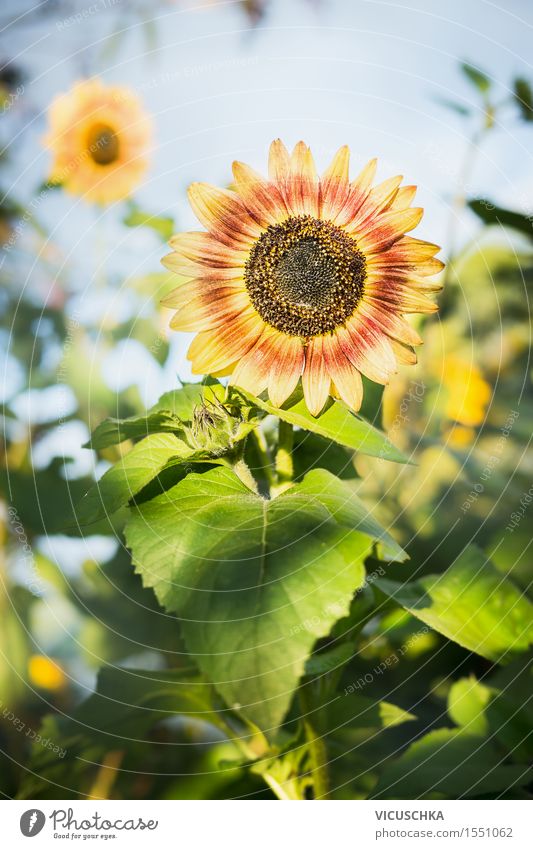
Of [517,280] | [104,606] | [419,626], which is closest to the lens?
[419,626]

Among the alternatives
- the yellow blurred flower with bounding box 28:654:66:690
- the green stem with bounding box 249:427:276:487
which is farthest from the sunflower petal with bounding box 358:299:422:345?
the yellow blurred flower with bounding box 28:654:66:690

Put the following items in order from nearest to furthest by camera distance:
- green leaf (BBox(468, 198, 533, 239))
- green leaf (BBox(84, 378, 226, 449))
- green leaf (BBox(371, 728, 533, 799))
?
green leaf (BBox(84, 378, 226, 449))
green leaf (BBox(371, 728, 533, 799))
green leaf (BBox(468, 198, 533, 239))

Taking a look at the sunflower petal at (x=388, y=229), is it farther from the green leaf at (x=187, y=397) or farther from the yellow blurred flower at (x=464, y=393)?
the yellow blurred flower at (x=464, y=393)

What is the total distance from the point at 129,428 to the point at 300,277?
14 cm

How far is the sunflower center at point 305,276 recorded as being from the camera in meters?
0.46

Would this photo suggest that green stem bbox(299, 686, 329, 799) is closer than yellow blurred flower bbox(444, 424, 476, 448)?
Yes

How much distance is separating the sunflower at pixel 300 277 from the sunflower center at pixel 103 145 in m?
0.55

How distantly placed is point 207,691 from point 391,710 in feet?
0.49

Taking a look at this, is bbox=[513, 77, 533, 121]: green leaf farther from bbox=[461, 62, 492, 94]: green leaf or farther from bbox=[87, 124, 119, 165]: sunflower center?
bbox=[87, 124, 119, 165]: sunflower center

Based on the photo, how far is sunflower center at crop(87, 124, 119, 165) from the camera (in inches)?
36.6

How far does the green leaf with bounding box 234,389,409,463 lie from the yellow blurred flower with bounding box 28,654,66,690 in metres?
0.57
